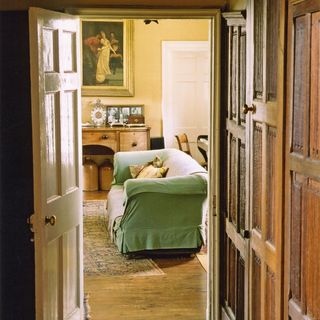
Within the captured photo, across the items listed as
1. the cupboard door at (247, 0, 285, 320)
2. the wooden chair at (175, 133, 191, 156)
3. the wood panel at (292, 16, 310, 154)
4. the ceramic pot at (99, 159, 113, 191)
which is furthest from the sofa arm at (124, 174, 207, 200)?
the wooden chair at (175, 133, 191, 156)

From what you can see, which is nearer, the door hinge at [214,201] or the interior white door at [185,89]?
the door hinge at [214,201]

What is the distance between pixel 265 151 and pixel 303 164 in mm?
640

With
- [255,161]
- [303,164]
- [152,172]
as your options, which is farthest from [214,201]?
[152,172]

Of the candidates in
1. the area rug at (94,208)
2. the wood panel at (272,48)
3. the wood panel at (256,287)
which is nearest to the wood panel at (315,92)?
the wood panel at (272,48)

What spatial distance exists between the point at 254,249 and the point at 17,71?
1.76 metres

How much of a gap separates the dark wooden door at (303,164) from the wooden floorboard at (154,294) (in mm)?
2400

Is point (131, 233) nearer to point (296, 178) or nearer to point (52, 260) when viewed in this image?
point (52, 260)

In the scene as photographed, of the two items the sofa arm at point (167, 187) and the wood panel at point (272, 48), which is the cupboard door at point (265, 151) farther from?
the sofa arm at point (167, 187)

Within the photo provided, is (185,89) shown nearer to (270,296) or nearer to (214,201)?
(214,201)

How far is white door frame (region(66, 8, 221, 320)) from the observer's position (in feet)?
14.1

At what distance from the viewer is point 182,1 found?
14.2 feet

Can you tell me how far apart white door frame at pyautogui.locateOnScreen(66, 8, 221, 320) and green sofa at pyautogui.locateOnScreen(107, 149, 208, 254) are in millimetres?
1669

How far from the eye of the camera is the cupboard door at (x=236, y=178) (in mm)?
3873

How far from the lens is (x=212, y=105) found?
Result: 4496mm
